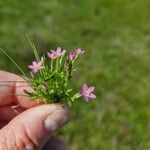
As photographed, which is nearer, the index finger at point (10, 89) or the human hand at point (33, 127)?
the human hand at point (33, 127)

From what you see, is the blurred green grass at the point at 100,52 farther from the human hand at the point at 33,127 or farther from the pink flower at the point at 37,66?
the pink flower at the point at 37,66


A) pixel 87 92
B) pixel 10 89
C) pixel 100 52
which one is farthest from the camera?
pixel 100 52

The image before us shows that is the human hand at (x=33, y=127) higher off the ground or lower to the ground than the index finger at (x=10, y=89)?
lower

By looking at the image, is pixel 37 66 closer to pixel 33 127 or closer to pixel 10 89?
pixel 33 127

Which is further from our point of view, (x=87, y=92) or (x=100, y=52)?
(x=100, y=52)

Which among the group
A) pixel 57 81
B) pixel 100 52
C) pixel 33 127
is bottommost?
pixel 33 127


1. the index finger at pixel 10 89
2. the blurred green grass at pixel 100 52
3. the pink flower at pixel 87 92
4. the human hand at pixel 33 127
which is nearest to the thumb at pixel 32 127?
the human hand at pixel 33 127

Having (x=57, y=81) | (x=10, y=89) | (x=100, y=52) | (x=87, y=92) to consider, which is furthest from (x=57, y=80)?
(x=100, y=52)

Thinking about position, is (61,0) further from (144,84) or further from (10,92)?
(10,92)
